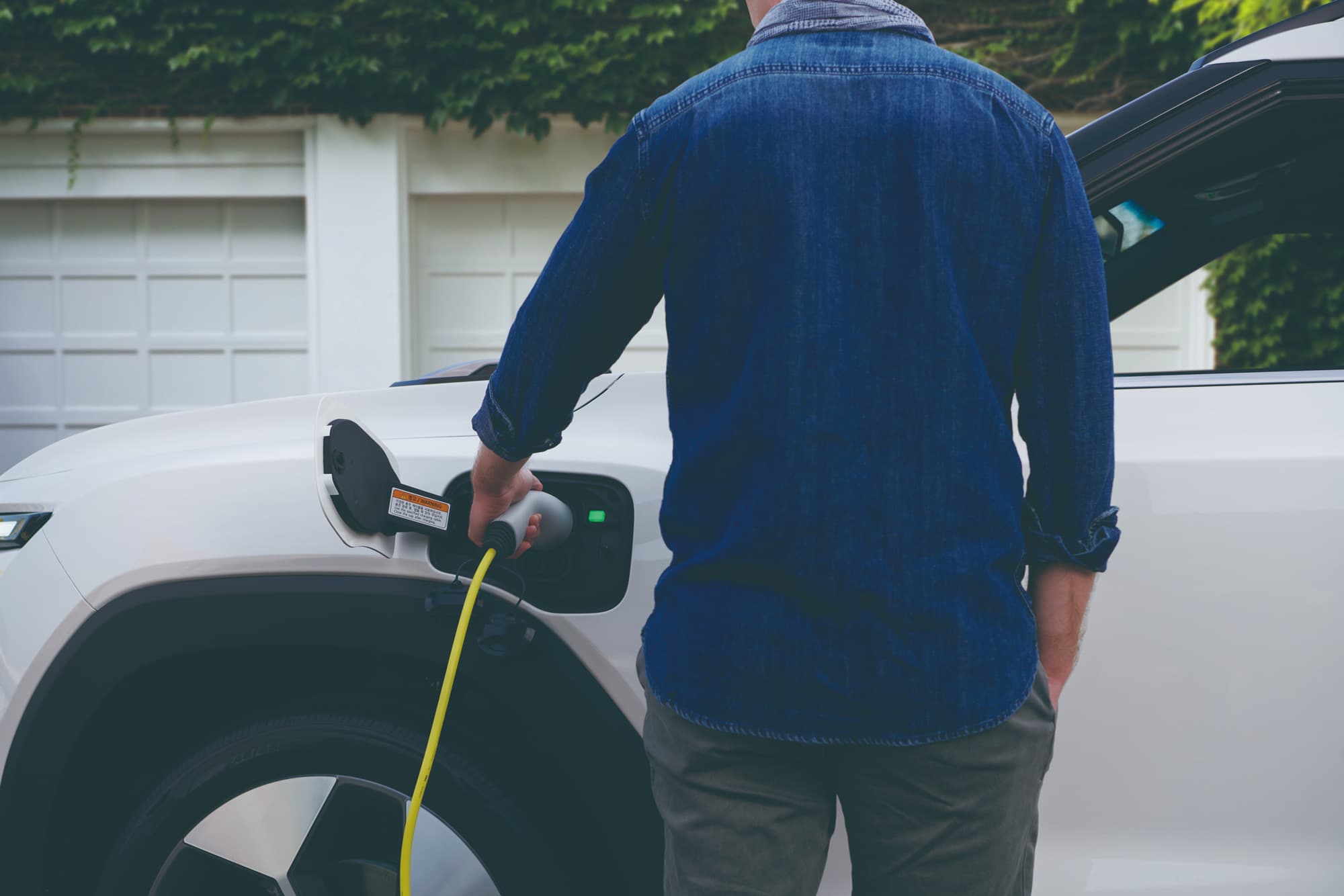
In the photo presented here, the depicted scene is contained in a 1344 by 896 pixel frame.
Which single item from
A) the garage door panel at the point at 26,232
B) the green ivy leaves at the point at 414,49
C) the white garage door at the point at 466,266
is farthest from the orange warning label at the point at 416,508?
the garage door panel at the point at 26,232

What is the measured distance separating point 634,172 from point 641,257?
0.08 metres

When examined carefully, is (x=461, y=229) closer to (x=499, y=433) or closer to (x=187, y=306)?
(x=187, y=306)

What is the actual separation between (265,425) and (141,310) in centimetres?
666

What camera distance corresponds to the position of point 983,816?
1021 millimetres

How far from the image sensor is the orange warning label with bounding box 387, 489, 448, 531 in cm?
136

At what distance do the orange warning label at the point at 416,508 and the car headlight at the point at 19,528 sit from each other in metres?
0.66

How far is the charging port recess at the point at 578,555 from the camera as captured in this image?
147 cm

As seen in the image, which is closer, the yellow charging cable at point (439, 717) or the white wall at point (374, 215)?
the yellow charging cable at point (439, 717)

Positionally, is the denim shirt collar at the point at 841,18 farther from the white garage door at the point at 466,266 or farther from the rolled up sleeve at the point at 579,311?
the white garage door at the point at 466,266

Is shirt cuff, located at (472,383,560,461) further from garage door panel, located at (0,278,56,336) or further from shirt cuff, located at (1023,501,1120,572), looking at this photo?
garage door panel, located at (0,278,56,336)

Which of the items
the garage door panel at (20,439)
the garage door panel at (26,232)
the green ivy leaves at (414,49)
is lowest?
the garage door panel at (20,439)

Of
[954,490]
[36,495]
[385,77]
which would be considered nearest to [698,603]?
[954,490]

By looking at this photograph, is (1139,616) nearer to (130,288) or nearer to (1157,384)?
(1157,384)

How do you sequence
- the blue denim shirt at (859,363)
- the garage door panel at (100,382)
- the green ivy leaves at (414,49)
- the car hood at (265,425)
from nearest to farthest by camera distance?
the blue denim shirt at (859,363) < the car hood at (265,425) < the green ivy leaves at (414,49) < the garage door panel at (100,382)
